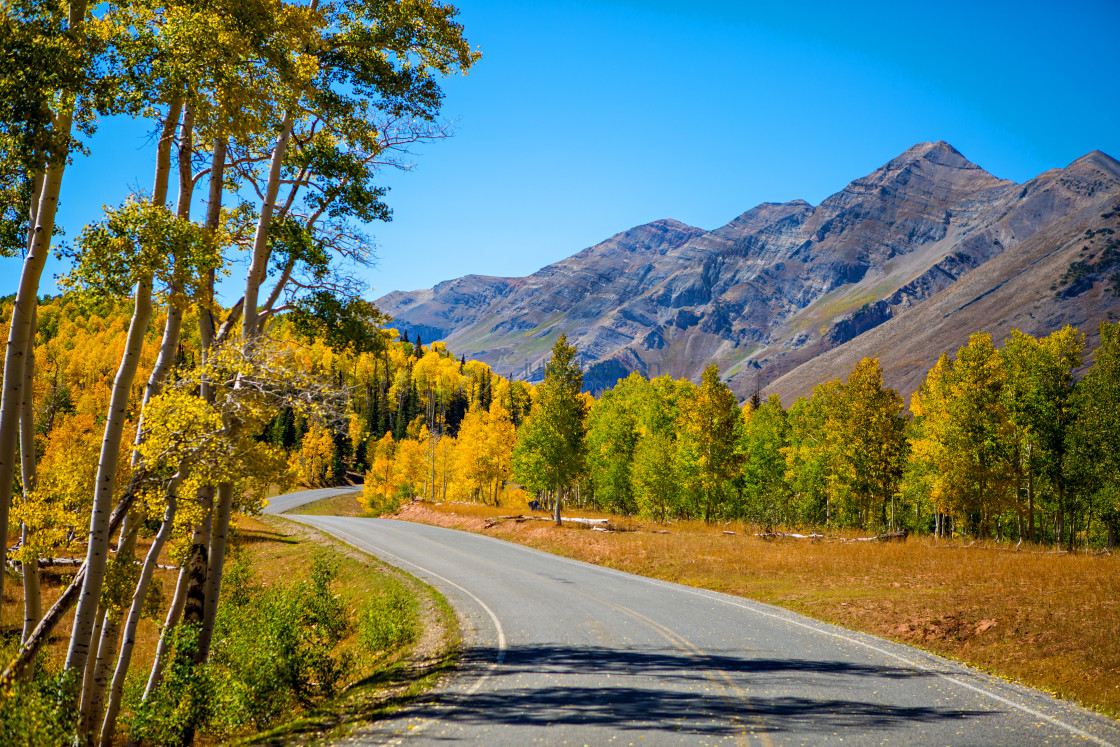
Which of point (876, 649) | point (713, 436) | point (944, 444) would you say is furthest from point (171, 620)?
point (944, 444)

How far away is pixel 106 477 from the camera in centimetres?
864

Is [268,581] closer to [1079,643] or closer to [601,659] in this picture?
[601,659]

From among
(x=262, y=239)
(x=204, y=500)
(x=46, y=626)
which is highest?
(x=262, y=239)

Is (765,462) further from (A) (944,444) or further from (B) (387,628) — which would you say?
(B) (387,628)

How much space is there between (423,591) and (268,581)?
13.9 metres

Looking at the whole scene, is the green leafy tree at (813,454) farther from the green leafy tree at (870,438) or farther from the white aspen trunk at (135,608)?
the white aspen trunk at (135,608)

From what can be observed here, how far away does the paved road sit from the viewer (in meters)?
7.32

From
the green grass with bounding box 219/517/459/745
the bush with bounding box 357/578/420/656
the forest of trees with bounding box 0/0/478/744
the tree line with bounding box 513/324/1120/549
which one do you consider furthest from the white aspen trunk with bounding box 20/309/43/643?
the tree line with bounding box 513/324/1120/549

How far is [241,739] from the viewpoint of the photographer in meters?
8.98

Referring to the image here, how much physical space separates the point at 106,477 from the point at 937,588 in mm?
19513

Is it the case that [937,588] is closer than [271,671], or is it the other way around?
[271,671]

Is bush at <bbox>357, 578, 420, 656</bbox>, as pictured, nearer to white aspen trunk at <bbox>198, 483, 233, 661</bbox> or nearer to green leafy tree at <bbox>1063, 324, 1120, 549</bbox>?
white aspen trunk at <bbox>198, 483, 233, 661</bbox>

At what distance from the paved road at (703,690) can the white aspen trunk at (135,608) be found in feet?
17.4

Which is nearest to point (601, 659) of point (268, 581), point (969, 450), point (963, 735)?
point (963, 735)
